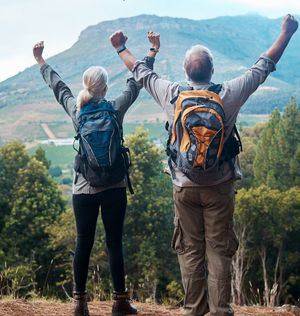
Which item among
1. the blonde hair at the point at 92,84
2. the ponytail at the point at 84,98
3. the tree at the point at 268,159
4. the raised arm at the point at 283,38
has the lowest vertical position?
the tree at the point at 268,159

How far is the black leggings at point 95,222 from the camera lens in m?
4.37

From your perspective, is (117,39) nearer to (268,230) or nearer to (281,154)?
(268,230)

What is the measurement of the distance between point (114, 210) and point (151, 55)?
1.16m

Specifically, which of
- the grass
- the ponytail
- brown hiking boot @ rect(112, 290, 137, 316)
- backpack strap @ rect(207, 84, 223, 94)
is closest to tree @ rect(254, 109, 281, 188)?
brown hiking boot @ rect(112, 290, 137, 316)

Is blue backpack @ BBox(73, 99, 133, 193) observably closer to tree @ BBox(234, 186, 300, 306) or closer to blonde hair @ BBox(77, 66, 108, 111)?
blonde hair @ BBox(77, 66, 108, 111)

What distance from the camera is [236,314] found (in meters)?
5.27

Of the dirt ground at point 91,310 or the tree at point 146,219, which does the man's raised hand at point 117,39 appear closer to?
the dirt ground at point 91,310

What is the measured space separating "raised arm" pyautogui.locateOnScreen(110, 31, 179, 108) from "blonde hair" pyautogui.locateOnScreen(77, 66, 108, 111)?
0.21 metres

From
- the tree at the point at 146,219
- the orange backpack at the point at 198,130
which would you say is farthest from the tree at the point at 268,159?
the orange backpack at the point at 198,130

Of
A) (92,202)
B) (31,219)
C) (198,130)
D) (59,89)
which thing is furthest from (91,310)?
(31,219)

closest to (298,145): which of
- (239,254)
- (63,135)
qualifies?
(239,254)

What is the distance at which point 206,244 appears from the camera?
4215mm

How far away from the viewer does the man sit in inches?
158

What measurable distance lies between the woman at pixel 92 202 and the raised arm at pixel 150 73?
125 mm
